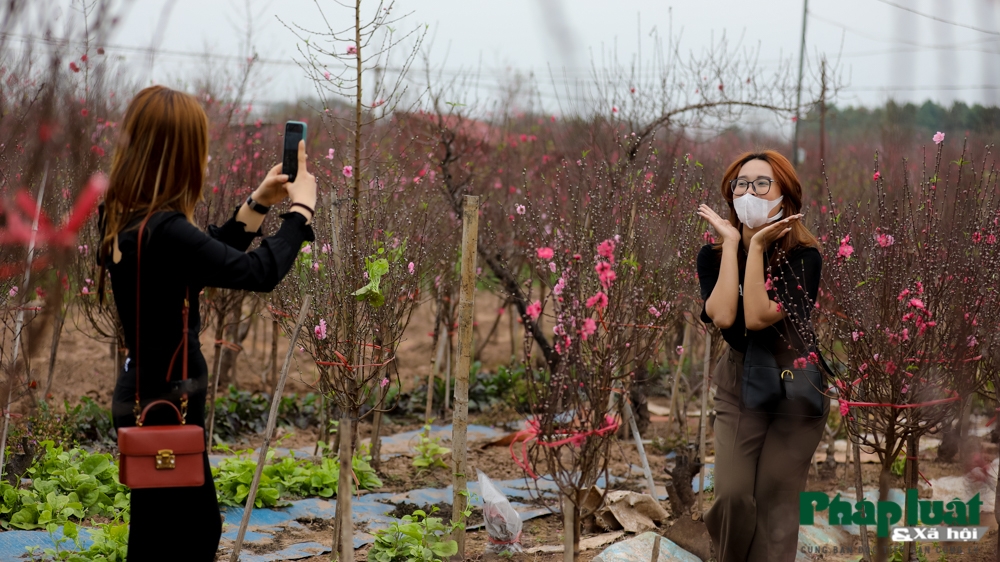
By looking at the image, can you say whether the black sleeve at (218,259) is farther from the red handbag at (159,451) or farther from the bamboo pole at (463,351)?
the bamboo pole at (463,351)

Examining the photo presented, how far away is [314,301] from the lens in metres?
4.55

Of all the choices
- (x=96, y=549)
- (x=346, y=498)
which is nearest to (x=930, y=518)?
(x=346, y=498)

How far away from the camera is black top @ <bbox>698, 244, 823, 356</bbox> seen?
322 centimetres

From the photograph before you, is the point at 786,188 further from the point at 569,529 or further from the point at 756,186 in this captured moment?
the point at 569,529

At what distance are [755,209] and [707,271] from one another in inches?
12.8

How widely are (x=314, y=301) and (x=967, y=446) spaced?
3.63 meters

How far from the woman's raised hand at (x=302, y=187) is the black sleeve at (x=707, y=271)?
1.68 m

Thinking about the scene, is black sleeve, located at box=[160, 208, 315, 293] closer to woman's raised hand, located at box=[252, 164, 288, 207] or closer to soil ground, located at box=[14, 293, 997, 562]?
woman's raised hand, located at box=[252, 164, 288, 207]

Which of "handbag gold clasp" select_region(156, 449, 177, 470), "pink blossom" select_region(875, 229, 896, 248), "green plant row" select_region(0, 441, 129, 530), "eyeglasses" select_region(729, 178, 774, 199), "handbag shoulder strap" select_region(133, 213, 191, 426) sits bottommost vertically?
"green plant row" select_region(0, 441, 129, 530)

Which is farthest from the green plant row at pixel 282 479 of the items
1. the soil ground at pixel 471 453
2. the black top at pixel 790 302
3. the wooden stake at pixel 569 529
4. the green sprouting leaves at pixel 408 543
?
the black top at pixel 790 302

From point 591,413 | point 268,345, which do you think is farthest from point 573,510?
point 268,345

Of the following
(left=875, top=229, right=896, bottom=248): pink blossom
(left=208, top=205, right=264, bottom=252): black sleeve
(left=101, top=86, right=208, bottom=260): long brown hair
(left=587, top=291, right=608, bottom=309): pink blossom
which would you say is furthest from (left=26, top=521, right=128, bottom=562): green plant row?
(left=875, top=229, right=896, bottom=248): pink blossom

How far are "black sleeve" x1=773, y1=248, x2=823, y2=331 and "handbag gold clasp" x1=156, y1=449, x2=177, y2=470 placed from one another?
2.19 metres

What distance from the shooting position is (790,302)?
126 inches
